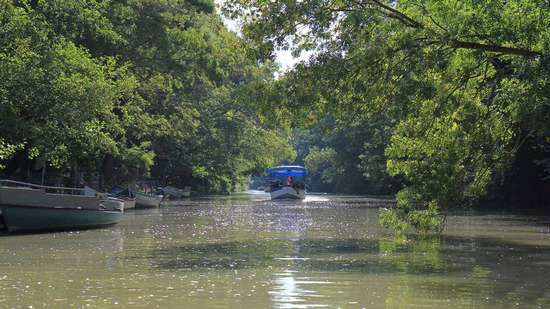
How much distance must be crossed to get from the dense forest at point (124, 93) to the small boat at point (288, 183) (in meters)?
2.05

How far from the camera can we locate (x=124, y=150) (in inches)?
1687

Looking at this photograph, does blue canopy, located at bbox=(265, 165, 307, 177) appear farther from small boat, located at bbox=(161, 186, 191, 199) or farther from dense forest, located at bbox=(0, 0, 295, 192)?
small boat, located at bbox=(161, 186, 191, 199)

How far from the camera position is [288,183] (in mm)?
74875

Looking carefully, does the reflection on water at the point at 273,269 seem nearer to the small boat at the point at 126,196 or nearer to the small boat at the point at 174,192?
the small boat at the point at 126,196

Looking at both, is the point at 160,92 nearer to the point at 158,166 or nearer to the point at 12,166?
the point at 12,166

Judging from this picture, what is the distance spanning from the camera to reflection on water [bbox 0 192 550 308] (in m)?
12.0

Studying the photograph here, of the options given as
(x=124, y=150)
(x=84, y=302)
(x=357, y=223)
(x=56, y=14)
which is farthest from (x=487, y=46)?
(x=124, y=150)

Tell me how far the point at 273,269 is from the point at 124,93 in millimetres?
25626

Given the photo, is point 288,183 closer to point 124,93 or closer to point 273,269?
point 124,93

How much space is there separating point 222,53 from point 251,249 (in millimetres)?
26140

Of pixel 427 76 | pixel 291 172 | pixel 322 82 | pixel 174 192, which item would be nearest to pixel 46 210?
pixel 322 82

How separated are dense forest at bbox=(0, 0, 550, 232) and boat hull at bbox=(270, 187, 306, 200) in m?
20.2

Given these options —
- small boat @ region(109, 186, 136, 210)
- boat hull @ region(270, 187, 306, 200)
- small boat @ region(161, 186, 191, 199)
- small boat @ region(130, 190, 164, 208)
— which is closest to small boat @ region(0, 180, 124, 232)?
small boat @ region(109, 186, 136, 210)

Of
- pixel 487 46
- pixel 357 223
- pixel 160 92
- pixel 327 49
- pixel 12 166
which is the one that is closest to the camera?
pixel 487 46
